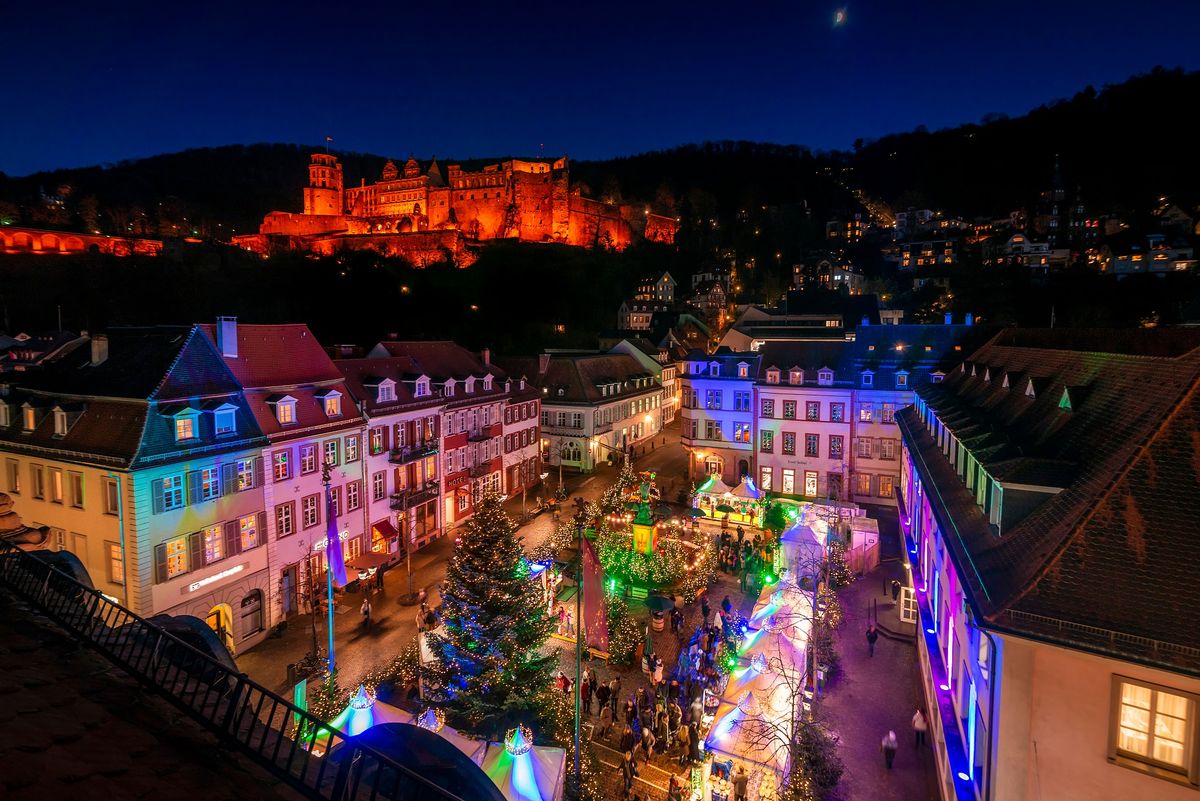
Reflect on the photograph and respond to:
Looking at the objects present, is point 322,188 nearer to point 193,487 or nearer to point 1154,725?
point 193,487

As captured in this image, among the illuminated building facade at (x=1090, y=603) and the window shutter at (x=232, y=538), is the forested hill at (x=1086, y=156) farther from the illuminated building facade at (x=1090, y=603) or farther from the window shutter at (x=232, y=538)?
the window shutter at (x=232, y=538)

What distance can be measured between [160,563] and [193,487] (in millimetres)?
2451

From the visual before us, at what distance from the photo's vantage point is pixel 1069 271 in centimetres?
6269

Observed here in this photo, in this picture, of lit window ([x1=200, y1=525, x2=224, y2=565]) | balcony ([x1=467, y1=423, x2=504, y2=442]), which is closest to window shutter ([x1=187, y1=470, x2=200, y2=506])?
lit window ([x1=200, y1=525, x2=224, y2=565])

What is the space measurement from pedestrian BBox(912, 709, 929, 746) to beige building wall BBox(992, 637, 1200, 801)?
800 centimetres

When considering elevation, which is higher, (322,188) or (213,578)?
(322,188)

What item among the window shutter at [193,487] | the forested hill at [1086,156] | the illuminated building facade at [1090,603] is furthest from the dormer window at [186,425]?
the forested hill at [1086,156]

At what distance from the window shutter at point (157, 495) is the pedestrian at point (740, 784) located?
17.6 metres

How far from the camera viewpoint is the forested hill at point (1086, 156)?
8525 cm

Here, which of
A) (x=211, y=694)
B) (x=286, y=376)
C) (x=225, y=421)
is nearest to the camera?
(x=211, y=694)

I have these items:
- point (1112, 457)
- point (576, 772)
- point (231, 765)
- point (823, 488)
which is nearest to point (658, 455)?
point (823, 488)

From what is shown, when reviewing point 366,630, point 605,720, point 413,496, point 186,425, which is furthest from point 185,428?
point 605,720

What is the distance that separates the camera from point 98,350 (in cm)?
2108

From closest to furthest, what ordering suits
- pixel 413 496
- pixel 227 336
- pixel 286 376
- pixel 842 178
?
1. pixel 227 336
2. pixel 286 376
3. pixel 413 496
4. pixel 842 178
